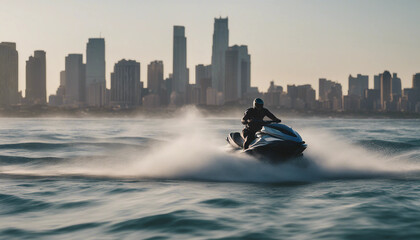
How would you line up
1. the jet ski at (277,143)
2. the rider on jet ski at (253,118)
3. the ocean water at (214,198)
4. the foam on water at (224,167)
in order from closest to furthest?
1. the ocean water at (214,198)
2. the jet ski at (277,143)
3. the foam on water at (224,167)
4. the rider on jet ski at (253,118)

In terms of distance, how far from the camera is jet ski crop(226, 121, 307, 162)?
1152 cm

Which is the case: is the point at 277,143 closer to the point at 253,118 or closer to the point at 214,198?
the point at 253,118

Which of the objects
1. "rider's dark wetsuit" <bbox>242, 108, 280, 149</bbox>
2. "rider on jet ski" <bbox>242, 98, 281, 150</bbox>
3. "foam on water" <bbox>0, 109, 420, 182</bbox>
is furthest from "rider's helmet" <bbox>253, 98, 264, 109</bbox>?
"foam on water" <bbox>0, 109, 420, 182</bbox>

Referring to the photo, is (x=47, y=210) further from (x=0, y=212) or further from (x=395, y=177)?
(x=395, y=177)

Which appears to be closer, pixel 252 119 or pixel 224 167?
pixel 252 119

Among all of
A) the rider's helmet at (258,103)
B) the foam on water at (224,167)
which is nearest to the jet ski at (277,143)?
the foam on water at (224,167)

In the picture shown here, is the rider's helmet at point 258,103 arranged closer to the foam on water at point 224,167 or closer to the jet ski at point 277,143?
the jet ski at point 277,143

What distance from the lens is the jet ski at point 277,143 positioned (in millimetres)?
11516

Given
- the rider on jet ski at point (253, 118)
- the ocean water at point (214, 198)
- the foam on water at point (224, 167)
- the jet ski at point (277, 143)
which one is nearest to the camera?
the ocean water at point (214, 198)

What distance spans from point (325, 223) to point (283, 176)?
191 inches

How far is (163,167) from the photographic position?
45.5 ft

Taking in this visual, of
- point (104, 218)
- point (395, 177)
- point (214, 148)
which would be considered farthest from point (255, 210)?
point (214, 148)

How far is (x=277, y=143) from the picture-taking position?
11.5 m

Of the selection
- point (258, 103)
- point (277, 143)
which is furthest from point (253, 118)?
point (277, 143)
